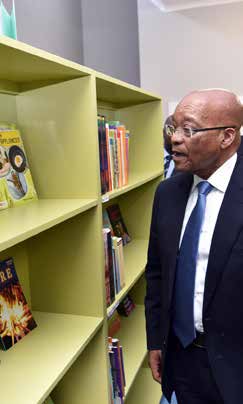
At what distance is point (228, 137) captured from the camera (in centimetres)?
132

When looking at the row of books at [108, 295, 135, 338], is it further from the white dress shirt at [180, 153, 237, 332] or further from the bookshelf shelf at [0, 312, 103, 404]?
the white dress shirt at [180, 153, 237, 332]

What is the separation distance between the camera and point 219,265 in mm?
1241

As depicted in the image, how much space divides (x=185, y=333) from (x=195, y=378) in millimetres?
204

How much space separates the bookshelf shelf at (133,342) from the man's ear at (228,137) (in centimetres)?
112

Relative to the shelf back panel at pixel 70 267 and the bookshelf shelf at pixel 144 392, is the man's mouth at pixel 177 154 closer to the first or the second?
the shelf back panel at pixel 70 267

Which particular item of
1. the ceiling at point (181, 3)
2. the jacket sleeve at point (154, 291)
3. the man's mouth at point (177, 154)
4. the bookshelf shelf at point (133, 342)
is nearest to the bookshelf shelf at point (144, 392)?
the bookshelf shelf at point (133, 342)

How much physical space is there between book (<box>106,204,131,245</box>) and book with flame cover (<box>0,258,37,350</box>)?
0.92 meters

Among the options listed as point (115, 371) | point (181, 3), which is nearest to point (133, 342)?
point (115, 371)

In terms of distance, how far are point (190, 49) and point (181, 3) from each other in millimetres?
435

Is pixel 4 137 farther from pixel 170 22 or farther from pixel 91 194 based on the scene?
pixel 170 22

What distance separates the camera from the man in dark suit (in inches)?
49.4

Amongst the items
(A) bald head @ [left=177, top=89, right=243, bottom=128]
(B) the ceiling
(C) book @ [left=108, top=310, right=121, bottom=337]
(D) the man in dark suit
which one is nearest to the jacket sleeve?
(D) the man in dark suit

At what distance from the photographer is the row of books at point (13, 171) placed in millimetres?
1271

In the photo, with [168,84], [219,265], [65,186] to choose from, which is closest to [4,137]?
[65,186]
